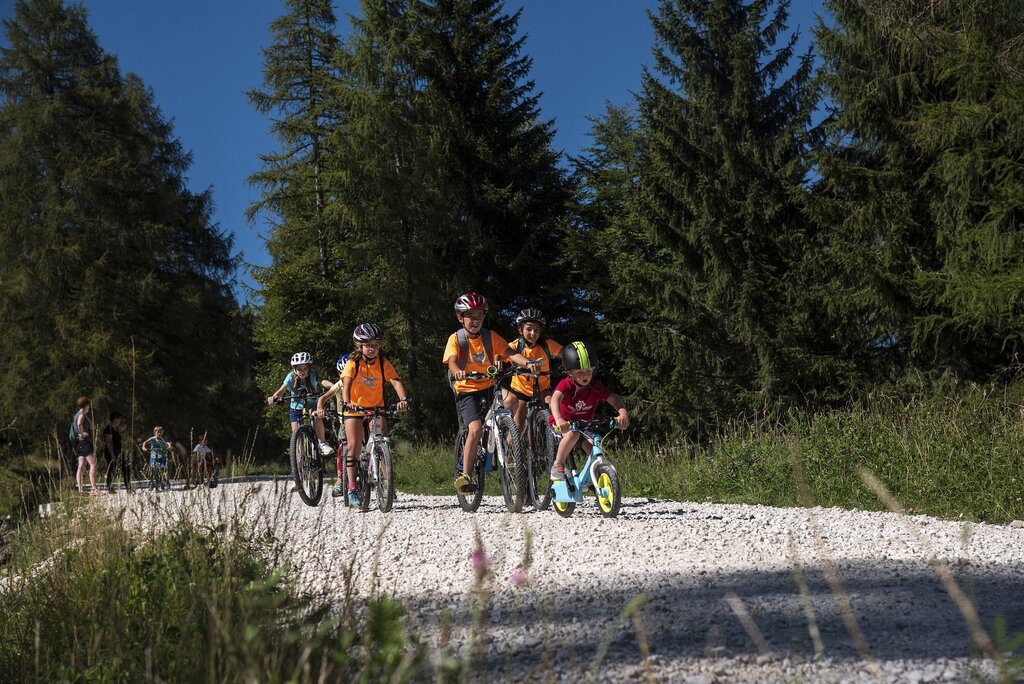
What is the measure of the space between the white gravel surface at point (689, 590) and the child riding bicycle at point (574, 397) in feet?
2.01

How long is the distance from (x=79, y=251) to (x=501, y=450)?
1873cm

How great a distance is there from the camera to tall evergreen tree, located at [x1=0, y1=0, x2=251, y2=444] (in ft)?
75.7

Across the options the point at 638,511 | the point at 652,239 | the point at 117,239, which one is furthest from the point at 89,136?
the point at 638,511

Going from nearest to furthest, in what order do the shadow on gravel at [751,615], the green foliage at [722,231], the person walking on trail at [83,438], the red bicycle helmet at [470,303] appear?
the shadow on gravel at [751,615] → the red bicycle helmet at [470,303] → the person walking on trail at [83,438] → the green foliage at [722,231]

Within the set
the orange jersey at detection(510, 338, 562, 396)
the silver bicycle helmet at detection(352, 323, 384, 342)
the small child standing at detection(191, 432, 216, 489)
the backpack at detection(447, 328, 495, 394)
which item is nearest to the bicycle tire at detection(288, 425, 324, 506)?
the silver bicycle helmet at detection(352, 323, 384, 342)

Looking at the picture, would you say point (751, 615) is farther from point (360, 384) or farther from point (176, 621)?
point (360, 384)

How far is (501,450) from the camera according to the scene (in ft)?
29.2

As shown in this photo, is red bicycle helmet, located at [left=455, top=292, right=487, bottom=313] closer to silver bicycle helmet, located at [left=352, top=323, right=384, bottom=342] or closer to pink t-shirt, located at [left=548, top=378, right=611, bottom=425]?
silver bicycle helmet, located at [left=352, top=323, right=384, bottom=342]

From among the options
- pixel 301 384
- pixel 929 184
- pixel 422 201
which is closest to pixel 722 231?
pixel 929 184

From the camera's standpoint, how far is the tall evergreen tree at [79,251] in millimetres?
23062

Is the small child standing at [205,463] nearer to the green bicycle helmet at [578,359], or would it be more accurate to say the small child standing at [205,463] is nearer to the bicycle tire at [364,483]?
A: the bicycle tire at [364,483]

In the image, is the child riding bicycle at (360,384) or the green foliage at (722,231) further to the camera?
the green foliage at (722,231)

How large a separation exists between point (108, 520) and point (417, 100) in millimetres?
21318

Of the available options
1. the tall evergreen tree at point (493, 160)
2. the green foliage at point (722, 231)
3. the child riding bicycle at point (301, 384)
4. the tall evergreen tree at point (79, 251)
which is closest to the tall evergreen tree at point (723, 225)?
Result: the green foliage at point (722, 231)
